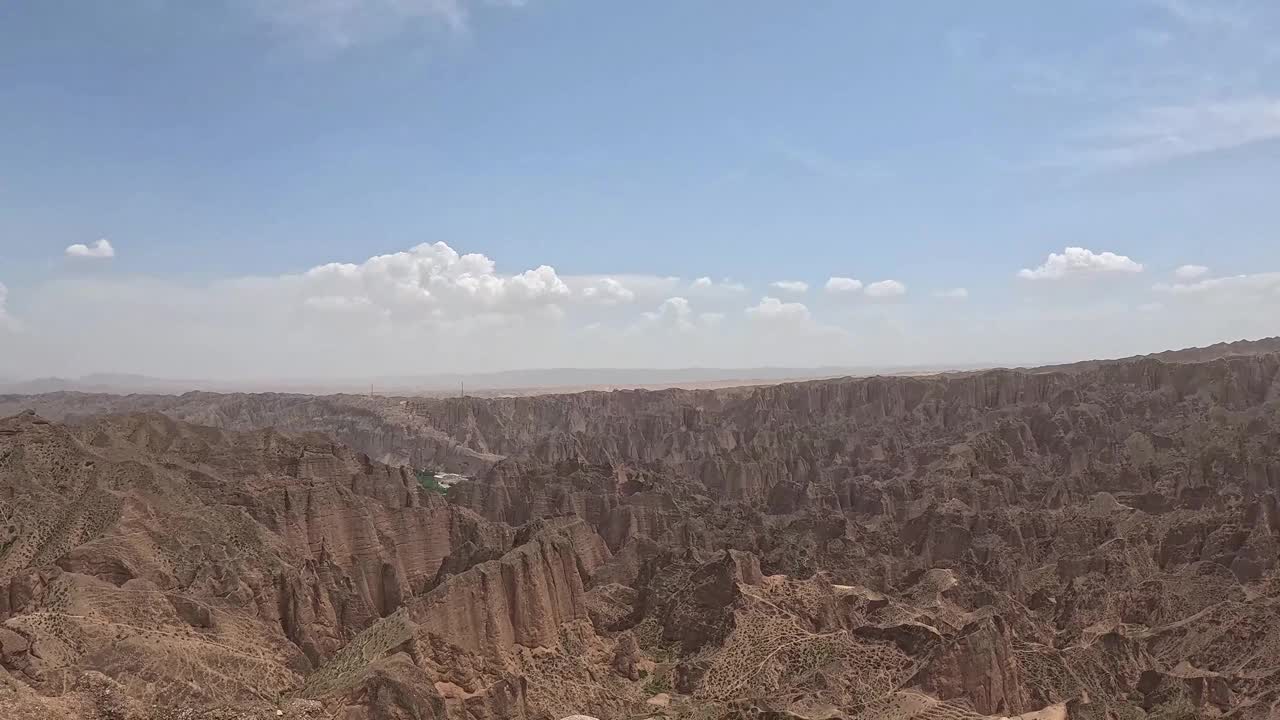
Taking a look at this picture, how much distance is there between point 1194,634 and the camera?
36.9 metres

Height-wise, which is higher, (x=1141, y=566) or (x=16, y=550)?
(x=16, y=550)

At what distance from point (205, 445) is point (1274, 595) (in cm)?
5504

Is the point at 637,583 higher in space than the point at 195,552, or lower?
lower

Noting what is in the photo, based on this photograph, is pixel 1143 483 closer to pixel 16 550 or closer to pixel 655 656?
pixel 655 656

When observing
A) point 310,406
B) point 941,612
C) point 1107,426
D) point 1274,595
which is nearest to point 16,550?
point 941,612

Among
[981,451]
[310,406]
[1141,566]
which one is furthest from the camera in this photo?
[310,406]

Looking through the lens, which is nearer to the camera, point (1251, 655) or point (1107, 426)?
point (1251, 655)

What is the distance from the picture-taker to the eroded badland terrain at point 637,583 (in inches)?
1059

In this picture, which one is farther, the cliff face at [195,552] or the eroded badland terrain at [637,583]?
the eroded badland terrain at [637,583]

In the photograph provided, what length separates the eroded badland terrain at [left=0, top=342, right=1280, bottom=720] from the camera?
26.9 metres

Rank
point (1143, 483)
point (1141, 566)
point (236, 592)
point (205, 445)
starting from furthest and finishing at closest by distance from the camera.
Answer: point (1143, 483)
point (205, 445)
point (1141, 566)
point (236, 592)

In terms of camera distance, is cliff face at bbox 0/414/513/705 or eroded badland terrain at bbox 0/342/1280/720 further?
eroded badland terrain at bbox 0/342/1280/720

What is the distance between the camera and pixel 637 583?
136 ft

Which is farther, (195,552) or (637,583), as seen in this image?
(637,583)
